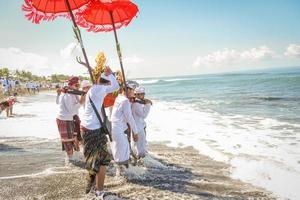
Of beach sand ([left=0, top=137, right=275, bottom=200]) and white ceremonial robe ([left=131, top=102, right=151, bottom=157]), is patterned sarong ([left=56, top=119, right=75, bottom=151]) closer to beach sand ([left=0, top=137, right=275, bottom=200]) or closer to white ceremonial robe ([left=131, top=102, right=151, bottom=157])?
beach sand ([left=0, top=137, right=275, bottom=200])

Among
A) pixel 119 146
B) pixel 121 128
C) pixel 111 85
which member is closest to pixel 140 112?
pixel 121 128

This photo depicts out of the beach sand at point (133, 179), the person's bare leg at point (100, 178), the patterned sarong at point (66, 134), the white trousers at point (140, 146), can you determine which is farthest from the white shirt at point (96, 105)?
the patterned sarong at point (66, 134)

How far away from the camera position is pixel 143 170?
5.82m

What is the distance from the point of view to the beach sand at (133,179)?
474cm

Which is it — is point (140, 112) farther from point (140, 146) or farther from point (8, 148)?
point (8, 148)

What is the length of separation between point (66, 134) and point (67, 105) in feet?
2.10

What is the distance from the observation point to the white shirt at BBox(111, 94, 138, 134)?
5201 mm

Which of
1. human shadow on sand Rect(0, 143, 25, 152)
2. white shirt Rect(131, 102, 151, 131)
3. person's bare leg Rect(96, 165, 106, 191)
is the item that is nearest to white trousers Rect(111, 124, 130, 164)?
white shirt Rect(131, 102, 151, 131)

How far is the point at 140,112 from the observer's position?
6039 millimetres

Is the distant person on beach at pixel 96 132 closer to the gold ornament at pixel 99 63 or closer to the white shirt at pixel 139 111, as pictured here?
the gold ornament at pixel 99 63

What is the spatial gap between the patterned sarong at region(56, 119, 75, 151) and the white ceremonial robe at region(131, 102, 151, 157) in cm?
147

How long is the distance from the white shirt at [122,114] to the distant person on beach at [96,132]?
93cm

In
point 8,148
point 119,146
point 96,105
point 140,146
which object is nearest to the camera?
point 96,105

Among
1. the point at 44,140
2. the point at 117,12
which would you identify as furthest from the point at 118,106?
the point at 44,140
